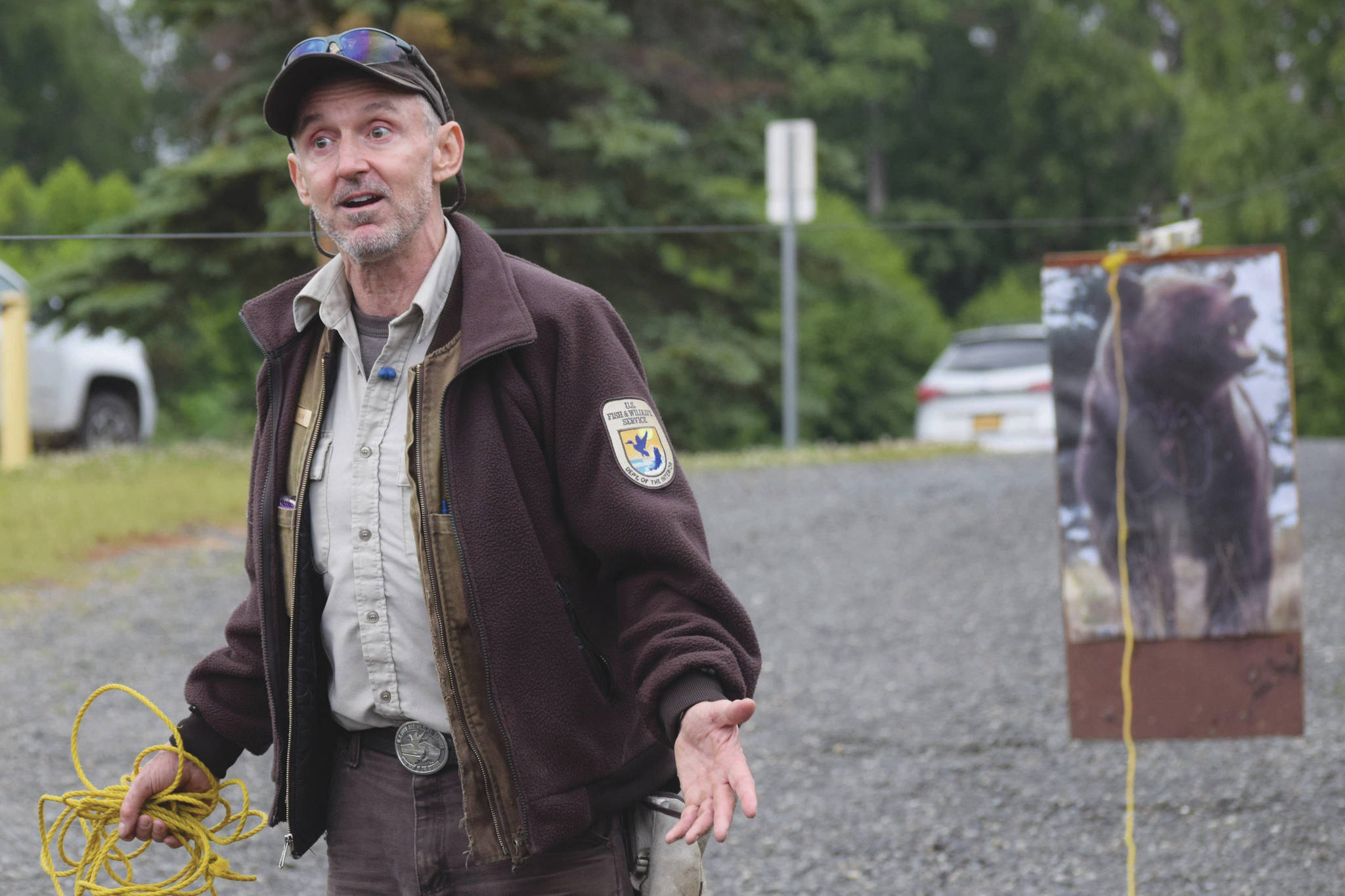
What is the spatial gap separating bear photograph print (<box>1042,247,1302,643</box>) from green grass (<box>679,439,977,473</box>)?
274 inches

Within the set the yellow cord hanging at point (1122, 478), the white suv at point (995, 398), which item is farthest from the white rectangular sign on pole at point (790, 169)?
the yellow cord hanging at point (1122, 478)

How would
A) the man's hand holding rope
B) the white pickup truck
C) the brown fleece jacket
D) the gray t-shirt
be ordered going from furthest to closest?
the white pickup truck → the man's hand holding rope → the gray t-shirt → the brown fleece jacket

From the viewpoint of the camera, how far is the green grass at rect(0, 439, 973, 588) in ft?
28.3

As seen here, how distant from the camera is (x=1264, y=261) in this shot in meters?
4.98

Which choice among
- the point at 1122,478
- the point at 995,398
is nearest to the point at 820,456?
the point at 995,398

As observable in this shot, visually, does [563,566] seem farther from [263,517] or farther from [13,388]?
[13,388]

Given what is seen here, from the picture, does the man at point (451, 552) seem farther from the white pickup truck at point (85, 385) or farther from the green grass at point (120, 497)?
the white pickup truck at point (85, 385)

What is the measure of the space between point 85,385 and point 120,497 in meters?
3.96

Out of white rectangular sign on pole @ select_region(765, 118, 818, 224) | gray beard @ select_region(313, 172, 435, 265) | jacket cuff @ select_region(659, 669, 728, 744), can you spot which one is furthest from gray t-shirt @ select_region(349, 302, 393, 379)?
white rectangular sign on pole @ select_region(765, 118, 818, 224)

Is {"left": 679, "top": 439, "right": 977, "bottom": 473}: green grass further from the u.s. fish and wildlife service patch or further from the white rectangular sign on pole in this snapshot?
the u.s. fish and wildlife service patch

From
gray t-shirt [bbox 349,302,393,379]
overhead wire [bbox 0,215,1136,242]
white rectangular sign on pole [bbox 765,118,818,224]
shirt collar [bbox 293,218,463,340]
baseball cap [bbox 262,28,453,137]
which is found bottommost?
gray t-shirt [bbox 349,302,393,379]

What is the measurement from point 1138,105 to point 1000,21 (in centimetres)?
459

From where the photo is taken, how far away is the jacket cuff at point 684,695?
218cm

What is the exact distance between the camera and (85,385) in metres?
13.5
